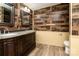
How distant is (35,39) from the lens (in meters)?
2.90

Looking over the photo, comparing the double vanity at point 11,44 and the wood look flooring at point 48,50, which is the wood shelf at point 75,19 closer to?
the wood look flooring at point 48,50

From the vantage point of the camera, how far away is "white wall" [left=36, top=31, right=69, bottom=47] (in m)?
2.46

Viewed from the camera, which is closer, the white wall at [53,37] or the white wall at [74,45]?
the white wall at [74,45]

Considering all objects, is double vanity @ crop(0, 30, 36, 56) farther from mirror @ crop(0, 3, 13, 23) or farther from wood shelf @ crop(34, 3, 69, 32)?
wood shelf @ crop(34, 3, 69, 32)

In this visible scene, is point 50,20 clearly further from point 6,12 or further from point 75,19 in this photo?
point 6,12

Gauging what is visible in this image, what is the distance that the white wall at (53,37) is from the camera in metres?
2.46

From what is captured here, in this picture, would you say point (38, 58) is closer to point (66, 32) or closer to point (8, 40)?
point (8, 40)

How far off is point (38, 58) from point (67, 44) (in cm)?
68

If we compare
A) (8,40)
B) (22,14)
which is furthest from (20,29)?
(8,40)

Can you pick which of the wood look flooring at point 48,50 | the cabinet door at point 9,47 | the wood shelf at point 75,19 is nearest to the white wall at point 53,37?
the wood look flooring at point 48,50

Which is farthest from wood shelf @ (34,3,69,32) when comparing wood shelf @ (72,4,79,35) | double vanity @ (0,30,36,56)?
double vanity @ (0,30,36,56)

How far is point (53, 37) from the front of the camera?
2.49 meters

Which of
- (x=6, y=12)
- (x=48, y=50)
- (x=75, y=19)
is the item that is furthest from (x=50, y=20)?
(x=6, y=12)

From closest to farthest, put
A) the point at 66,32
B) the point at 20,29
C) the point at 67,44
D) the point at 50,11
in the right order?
the point at 67,44 → the point at 66,32 → the point at 50,11 → the point at 20,29
